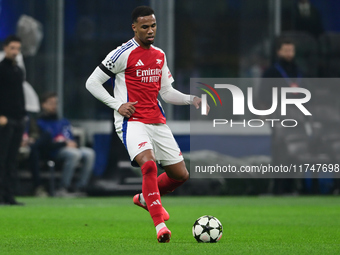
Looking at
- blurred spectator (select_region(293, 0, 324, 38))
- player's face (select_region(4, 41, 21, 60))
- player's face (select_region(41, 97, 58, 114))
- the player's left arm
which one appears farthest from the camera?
blurred spectator (select_region(293, 0, 324, 38))

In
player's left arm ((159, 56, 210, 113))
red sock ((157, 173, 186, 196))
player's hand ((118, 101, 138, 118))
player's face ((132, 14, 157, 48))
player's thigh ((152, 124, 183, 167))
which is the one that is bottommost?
red sock ((157, 173, 186, 196))

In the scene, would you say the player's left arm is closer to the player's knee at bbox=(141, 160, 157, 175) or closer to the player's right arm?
the player's right arm

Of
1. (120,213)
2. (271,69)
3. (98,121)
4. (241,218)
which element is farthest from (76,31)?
(241,218)

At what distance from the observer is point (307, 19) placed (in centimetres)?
1539

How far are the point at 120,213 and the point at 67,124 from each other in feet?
13.8

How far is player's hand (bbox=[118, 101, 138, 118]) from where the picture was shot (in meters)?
6.87

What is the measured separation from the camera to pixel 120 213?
10078mm

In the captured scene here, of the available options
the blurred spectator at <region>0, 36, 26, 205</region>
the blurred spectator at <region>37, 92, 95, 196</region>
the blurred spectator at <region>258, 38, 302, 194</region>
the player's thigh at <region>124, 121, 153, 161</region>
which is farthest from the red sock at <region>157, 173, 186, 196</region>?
the blurred spectator at <region>37, 92, 95, 196</region>

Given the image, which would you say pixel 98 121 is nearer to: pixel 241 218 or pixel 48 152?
pixel 48 152

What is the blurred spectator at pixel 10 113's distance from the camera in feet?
35.2

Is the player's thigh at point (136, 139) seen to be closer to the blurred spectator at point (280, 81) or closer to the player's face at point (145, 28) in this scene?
the player's face at point (145, 28)

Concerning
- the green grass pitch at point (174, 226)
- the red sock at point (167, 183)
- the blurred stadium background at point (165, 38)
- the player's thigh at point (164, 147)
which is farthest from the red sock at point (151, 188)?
the blurred stadium background at point (165, 38)

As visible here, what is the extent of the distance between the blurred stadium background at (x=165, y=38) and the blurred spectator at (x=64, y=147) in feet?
3.98

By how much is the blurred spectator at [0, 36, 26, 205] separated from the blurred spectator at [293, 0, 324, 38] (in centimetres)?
665
